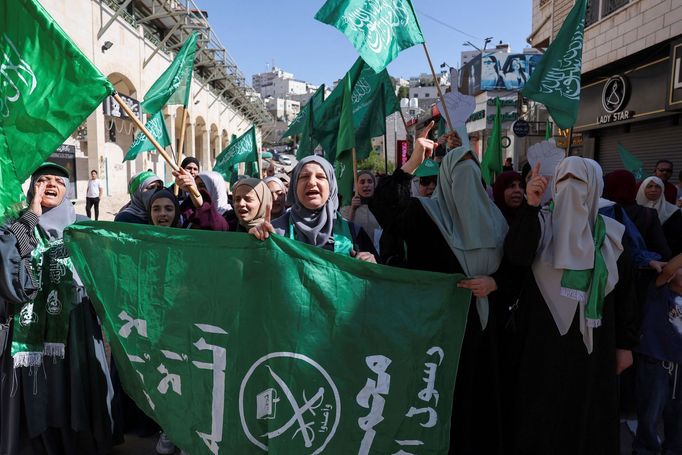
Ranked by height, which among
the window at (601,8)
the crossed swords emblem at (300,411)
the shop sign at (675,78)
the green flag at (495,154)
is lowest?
the crossed swords emblem at (300,411)

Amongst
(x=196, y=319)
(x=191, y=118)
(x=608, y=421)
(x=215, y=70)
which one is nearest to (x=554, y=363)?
(x=608, y=421)

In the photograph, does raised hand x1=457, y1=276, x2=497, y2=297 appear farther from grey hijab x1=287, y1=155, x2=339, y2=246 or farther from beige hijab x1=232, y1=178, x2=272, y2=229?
beige hijab x1=232, y1=178, x2=272, y2=229

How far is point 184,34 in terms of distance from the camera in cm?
2219

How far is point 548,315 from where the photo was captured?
2.19 meters

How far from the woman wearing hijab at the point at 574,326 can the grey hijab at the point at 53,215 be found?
231 centimetres

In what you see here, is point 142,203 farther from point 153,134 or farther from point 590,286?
point 590,286

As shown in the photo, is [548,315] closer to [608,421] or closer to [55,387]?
[608,421]

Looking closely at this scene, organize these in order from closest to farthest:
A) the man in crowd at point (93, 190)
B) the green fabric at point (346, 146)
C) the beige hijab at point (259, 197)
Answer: the beige hijab at point (259, 197), the green fabric at point (346, 146), the man in crowd at point (93, 190)

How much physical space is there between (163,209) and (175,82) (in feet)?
4.94

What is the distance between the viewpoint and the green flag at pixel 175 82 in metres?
3.88

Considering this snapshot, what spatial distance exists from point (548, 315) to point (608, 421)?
56 cm

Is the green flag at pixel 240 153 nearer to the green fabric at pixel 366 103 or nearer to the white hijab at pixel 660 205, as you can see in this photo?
the green fabric at pixel 366 103

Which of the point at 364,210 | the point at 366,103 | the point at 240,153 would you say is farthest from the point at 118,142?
the point at 364,210

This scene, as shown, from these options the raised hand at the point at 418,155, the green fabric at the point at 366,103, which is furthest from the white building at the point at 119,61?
the raised hand at the point at 418,155
